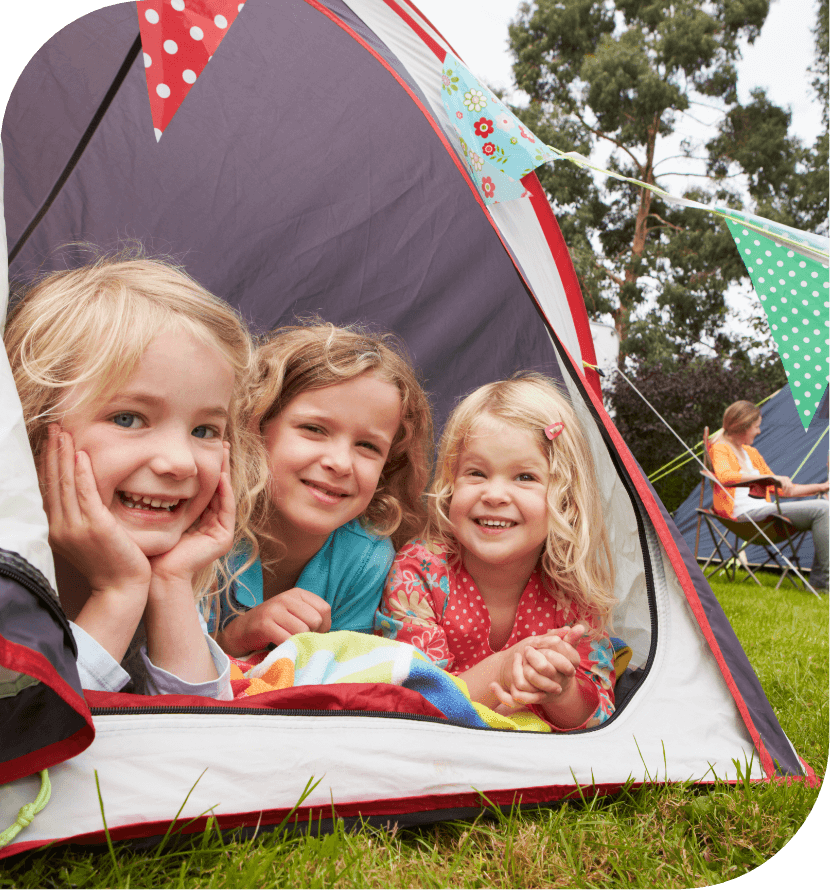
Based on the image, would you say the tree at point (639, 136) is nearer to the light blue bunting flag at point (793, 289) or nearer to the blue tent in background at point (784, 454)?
the blue tent in background at point (784, 454)

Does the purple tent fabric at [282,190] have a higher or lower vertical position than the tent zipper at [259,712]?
higher

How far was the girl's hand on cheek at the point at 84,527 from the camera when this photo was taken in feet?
3.04

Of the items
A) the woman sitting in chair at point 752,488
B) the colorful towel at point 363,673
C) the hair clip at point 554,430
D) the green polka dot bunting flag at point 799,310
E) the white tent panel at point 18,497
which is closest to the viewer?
the white tent panel at point 18,497

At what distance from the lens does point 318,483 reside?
1353mm

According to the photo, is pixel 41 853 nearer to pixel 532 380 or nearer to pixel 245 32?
pixel 532 380

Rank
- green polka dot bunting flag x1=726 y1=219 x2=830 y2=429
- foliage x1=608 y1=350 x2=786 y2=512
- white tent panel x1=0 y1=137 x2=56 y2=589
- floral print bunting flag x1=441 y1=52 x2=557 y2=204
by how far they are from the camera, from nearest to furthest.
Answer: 1. white tent panel x1=0 y1=137 x2=56 y2=589
2. green polka dot bunting flag x1=726 y1=219 x2=830 y2=429
3. floral print bunting flag x1=441 y1=52 x2=557 y2=204
4. foliage x1=608 y1=350 x2=786 y2=512

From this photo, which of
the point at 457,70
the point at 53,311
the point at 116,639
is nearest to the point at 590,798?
the point at 116,639

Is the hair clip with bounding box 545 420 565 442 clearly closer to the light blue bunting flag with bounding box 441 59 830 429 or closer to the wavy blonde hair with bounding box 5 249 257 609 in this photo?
the light blue bunting flag with bounding box 441 59 830 429

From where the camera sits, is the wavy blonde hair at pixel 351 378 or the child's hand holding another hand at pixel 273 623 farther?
the wavy blonde hair at pixel 351 378

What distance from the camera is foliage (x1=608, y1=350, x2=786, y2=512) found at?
19.0 ft

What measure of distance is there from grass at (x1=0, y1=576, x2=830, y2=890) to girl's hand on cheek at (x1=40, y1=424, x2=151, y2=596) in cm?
31

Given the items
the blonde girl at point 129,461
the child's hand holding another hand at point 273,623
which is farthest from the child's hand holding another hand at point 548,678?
the blonde girl at point 129,461

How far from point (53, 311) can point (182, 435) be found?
0.83ft

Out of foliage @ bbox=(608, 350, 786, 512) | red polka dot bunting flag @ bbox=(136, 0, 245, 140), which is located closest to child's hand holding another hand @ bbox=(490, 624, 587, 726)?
red polka dot bunting flag @ bbox=(136, 0, 245, 140)
